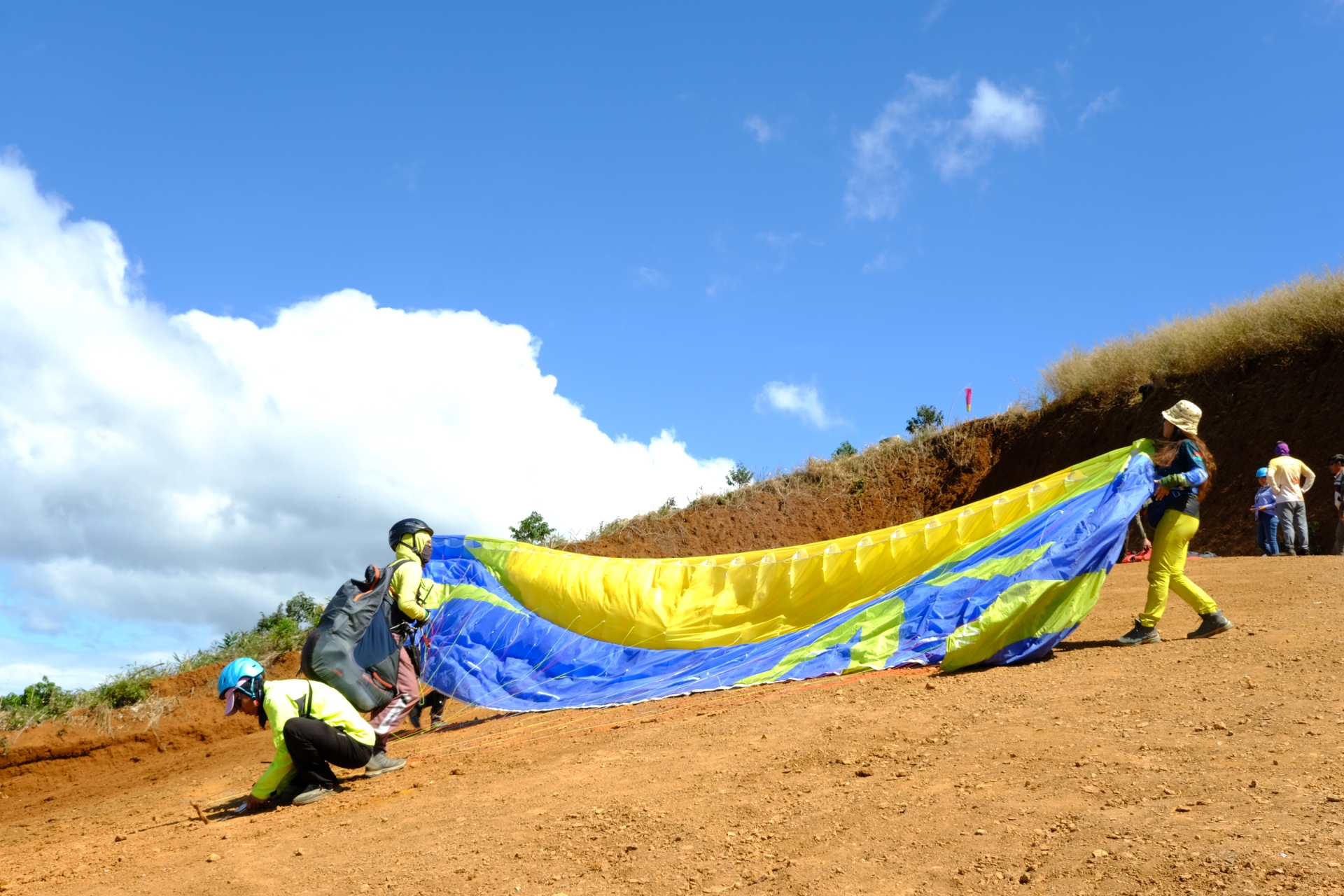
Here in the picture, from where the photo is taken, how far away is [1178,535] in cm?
714

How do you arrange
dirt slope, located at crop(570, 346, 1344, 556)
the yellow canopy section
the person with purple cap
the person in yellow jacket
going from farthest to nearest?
1. dirt slope, located at crop(570, 346, 1344, 556)
2. the person with purple cap
3. the yellow canopy section
4. the person in yellow jacket

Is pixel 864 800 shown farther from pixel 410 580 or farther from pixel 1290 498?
pixel 1290 498

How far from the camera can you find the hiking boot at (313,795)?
5.91 meters

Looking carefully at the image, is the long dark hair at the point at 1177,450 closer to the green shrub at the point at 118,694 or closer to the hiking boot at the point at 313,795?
the hiking boot at the point at 313,795

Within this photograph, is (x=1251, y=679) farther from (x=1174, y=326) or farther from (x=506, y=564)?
(x=1174, y=326)

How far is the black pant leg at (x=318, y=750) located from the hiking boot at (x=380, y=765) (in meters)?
0.45

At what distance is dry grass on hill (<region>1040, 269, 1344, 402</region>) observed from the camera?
53.1ft

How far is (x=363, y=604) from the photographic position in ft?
23.7

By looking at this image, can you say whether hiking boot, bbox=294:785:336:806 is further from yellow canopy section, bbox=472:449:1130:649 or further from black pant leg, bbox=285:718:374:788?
yellow canopy section, bbox=472:449:1130:649

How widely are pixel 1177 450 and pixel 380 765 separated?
5.86 m

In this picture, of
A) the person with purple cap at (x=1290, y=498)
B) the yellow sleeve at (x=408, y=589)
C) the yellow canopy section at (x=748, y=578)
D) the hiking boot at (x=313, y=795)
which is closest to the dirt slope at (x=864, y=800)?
the hiking boot at (x=313, y=795)

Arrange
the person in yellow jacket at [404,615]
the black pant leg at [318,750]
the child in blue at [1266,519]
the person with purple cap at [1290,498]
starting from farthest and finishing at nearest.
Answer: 1. the child in blue at [1266,519]
2. the person with purple cap at [1290,498]
3. the person in yellow jacket at [404,615]
4. the black pant leg at [318,750]

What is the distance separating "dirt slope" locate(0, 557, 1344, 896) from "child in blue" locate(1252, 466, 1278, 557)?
16.4 feet

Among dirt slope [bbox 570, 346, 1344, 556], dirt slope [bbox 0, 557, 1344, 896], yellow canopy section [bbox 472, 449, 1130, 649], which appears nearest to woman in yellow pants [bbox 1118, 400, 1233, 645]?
dirt slope [bbox 0, 557, 1344, 896]
